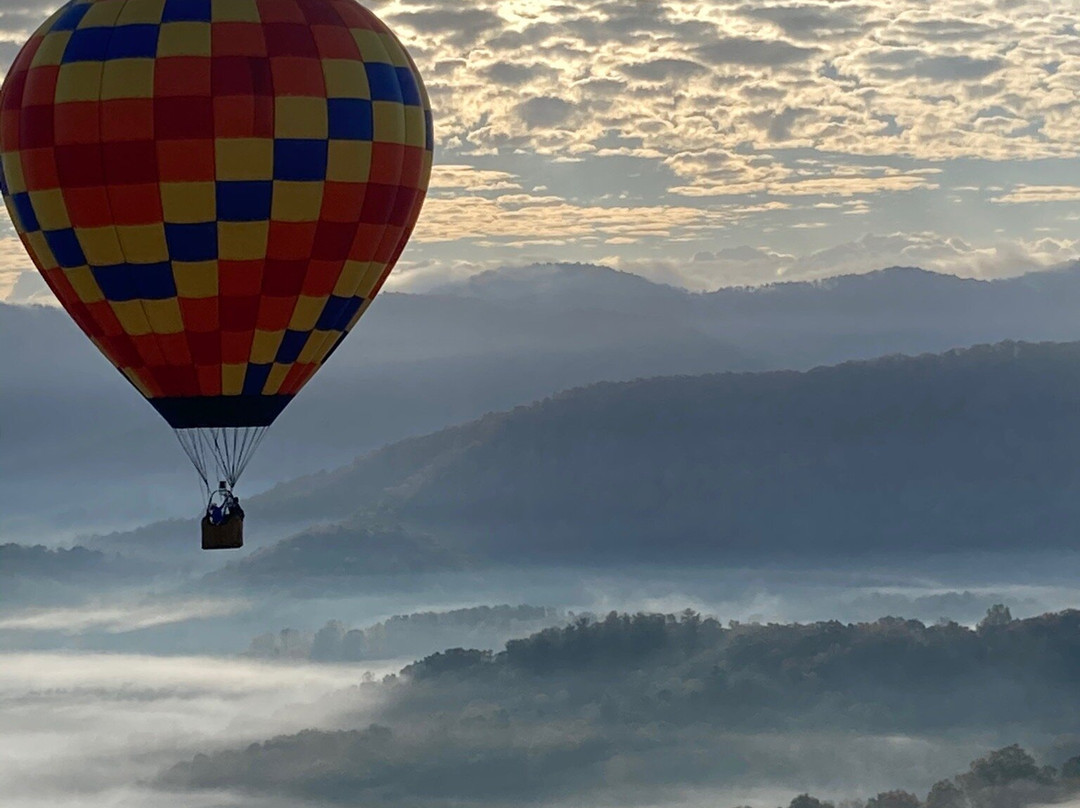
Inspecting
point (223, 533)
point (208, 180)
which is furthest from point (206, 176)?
point (223, 533)

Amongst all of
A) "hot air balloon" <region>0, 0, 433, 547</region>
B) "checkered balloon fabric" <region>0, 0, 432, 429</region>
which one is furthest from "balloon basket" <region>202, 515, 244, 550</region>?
"checkered balloon fabric" <region>0, 0, 432, 429</region>

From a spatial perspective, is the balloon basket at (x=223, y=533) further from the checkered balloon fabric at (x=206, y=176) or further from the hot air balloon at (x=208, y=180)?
the checkered balloon fabric at (x=206, y=176)

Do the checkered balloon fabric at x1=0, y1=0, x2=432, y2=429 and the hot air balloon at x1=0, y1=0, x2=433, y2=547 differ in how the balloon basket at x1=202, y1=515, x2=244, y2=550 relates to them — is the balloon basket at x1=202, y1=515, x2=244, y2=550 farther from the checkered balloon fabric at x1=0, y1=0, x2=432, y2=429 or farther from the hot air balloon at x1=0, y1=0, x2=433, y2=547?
the checkered balloon fabric at x1=0, y1=0, x2=432, y2=429

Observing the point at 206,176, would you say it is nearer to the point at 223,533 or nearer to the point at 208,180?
the point at 208,180

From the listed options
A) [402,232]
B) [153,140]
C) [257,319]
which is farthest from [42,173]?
[402,232]

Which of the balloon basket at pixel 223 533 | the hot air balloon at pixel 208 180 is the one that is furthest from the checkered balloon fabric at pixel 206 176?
the balloon basket at pixel 223 533
